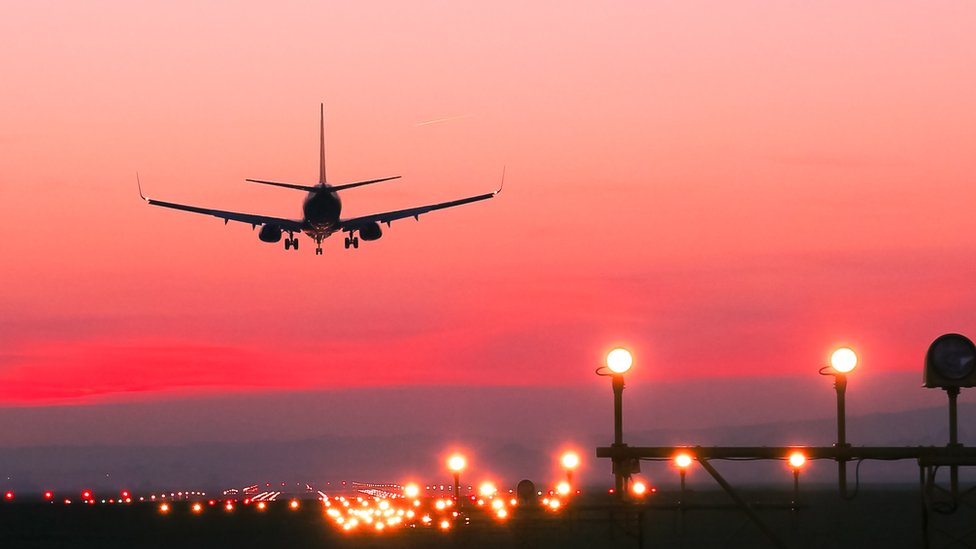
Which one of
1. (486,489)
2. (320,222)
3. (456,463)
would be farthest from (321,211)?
(456,463)

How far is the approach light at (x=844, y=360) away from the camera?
3750 cm

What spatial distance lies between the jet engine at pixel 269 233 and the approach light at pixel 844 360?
9905 cm

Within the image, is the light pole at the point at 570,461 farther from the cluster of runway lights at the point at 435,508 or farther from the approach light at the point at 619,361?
the approach light at the point at 619,361

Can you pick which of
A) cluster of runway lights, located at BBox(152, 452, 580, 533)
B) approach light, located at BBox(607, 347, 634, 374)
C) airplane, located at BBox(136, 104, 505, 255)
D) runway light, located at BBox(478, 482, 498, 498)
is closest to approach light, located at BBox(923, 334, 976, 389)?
approach light, located at BBox(607, 347, 634, 374)

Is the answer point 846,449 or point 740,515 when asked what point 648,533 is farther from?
point 846,449

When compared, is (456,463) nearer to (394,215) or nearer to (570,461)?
(570,461)

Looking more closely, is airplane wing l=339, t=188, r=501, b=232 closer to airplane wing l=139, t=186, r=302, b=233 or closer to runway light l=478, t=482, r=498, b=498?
airplane wing l=139, t=186, r=302, b=233

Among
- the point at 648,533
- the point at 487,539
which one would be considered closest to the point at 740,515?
the point at 648,533

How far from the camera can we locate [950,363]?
37.9 metres

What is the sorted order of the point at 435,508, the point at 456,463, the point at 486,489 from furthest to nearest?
the point at 486,489, the point at 435,508, the point at 456,463

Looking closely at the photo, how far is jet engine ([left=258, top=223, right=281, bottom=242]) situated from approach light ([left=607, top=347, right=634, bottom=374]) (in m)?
98.2

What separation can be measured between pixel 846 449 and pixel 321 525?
75874mm

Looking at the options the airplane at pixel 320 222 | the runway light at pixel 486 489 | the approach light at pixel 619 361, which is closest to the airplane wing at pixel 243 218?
the airplane at pixel 320 222

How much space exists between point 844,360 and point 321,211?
322 feet
